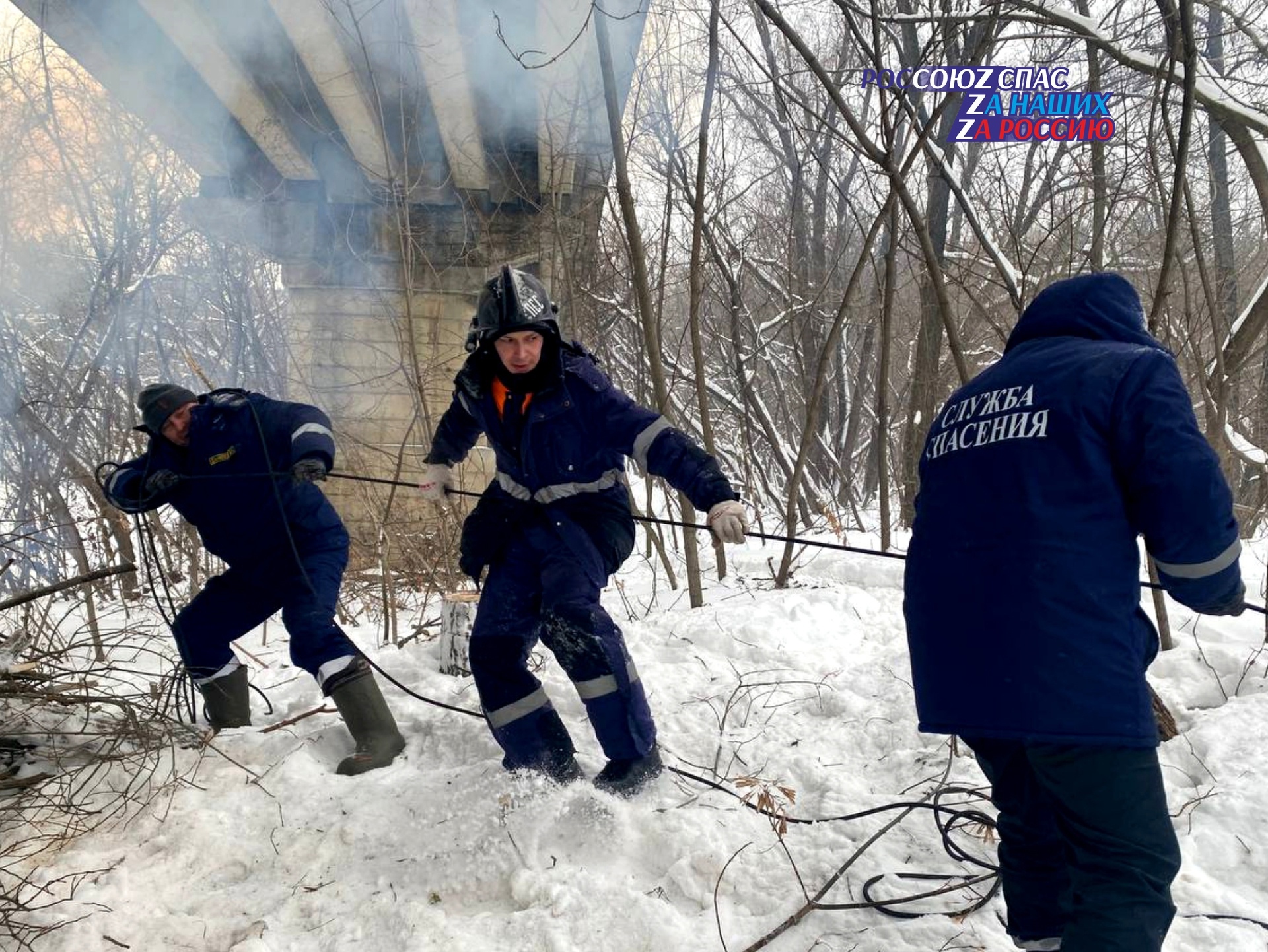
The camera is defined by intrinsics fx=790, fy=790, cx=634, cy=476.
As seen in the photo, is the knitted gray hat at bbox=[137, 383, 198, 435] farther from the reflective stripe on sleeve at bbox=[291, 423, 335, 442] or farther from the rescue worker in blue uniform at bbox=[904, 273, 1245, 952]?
the rescue worker in blue uniform at bbox=[904, 273, 1245, 952]

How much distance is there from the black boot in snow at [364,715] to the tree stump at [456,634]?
2.62 ft

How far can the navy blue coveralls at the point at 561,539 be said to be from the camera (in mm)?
2789

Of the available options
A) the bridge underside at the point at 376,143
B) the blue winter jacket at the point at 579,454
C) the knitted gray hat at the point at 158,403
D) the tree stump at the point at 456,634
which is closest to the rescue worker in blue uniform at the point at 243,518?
the knitted gray hat at the point at 158,403

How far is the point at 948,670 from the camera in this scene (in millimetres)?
1805

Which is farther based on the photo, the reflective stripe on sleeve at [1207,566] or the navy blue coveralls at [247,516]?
the navy blue coveralls at [247,516]

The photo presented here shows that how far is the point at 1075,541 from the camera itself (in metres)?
1.66

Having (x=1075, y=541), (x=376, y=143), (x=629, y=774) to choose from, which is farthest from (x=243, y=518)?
(x=376, y=143)

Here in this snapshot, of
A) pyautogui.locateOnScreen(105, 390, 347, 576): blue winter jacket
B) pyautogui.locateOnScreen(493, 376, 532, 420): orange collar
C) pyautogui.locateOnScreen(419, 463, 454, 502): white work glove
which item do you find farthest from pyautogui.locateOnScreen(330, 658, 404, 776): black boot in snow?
pyautogui.locateOnScreen(493, 376, 532, 420): orange collar

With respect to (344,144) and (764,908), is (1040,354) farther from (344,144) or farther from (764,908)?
(344,144)

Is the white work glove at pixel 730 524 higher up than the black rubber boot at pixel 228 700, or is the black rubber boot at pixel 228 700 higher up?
the white work glove at pixel 730 524

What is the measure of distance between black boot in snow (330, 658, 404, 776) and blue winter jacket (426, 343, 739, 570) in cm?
78

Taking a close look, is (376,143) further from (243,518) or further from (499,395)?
(499,395)

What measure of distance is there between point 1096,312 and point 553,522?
73.2 inches

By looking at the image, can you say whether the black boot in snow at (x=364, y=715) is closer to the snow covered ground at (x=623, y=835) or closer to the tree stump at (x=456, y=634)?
the snow covered ground at (x=623, y=835)
